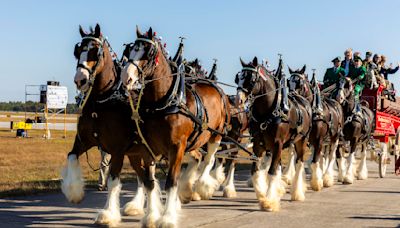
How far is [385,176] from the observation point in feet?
56.4

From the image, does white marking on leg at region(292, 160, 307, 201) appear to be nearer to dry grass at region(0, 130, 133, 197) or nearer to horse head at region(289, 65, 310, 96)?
horse head at region(289, 65, 310, 96)

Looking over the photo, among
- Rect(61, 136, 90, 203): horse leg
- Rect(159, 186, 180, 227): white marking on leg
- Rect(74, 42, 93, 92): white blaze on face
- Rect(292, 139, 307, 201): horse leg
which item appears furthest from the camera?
Rect(292, 139, 307, 201): horse leg

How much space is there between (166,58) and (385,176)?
1123cm

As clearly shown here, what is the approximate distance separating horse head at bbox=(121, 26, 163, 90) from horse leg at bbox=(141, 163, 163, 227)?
1513mm

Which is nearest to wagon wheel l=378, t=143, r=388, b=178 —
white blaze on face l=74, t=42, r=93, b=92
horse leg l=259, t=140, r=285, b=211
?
horse leg l=259, t=140, r=285, b=211

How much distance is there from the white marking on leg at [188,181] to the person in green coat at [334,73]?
703 cm

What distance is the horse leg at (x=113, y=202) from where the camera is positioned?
7812mm

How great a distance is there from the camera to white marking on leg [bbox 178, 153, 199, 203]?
33.0ft

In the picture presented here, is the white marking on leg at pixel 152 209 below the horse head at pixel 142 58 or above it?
below

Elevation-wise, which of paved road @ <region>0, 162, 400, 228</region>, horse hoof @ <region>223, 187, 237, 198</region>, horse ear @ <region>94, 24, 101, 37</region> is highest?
horse ear @ <region>94, 24, 101, 37</region>

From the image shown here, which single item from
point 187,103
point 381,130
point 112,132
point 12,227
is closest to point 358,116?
point 381,130

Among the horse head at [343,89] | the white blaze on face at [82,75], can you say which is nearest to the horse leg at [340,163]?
the horse head at [343,89]

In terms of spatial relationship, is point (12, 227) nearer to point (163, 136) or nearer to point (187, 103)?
point (163, 136)

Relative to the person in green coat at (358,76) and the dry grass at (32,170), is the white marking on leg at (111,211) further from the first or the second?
the person in green coat at (358,76)
